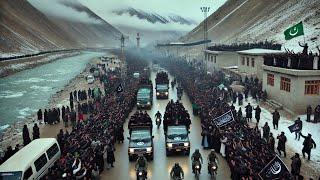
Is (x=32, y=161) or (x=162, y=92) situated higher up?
(x=162, y=92)

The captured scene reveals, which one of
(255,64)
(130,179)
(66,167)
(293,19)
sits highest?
(293,19)

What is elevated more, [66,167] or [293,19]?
[293,19]

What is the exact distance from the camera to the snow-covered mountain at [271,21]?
6666 centimetres

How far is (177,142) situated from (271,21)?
76.3 meters

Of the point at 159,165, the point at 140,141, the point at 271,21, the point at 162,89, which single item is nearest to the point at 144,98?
the point at 162,89

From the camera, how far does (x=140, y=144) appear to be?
21.8m

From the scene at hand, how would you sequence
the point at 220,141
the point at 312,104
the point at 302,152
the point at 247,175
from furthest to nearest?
the point at 312,104 < the point at 220,141 < the point at 302,152 < the point at 247,175

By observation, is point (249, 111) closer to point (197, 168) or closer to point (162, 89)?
point (197, 168)

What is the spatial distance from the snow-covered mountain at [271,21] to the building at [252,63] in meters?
9.06

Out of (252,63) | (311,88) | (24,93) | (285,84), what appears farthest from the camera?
(24,93)

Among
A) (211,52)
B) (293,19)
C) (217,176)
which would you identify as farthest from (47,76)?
(217,176)

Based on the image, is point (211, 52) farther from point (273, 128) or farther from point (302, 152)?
point (302, 152)

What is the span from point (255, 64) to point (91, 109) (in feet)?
64.3

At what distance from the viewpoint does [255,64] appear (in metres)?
44.3
